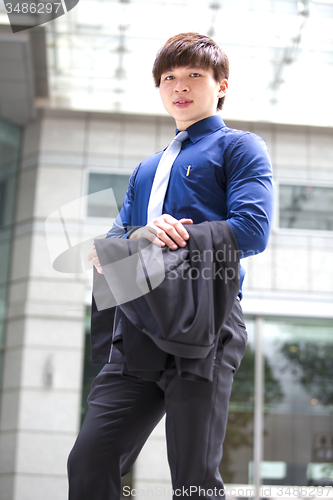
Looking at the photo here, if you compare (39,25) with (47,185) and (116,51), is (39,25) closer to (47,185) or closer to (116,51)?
(116,51)

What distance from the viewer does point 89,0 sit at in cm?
615

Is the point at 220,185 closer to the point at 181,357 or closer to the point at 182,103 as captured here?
the point at 182,103

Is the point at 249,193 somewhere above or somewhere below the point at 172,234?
above

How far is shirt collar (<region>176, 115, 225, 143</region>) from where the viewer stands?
1490 millimetres

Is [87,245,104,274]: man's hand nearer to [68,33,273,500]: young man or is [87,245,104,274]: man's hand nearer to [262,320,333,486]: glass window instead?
[68,33,273,500]: young man

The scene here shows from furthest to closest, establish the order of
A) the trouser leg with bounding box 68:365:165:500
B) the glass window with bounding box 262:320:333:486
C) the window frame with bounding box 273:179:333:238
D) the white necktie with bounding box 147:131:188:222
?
the window frame with bounding box 273:179:333:238, the glass window with bounding box 262:320:333:486, the white necktie with bounding box 147:131:188:222, the trouser leg with bounding box 68:365:165:500

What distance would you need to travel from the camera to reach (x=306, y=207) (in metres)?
7.05

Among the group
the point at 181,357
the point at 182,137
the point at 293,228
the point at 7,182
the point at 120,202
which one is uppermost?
the point at 7,182

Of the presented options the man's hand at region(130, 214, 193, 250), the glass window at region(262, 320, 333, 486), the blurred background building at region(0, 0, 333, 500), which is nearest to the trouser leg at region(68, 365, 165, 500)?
the man's hand at region(130, 214, 193, 250)

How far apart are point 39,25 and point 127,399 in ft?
19.4

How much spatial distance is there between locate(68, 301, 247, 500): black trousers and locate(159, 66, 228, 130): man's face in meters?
0.59

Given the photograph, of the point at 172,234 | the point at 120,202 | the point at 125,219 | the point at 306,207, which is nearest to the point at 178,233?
the point at 172,234

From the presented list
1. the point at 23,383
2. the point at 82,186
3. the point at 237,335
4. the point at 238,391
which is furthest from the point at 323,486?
the point at 237,335

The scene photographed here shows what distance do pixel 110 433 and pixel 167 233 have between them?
522 mm
